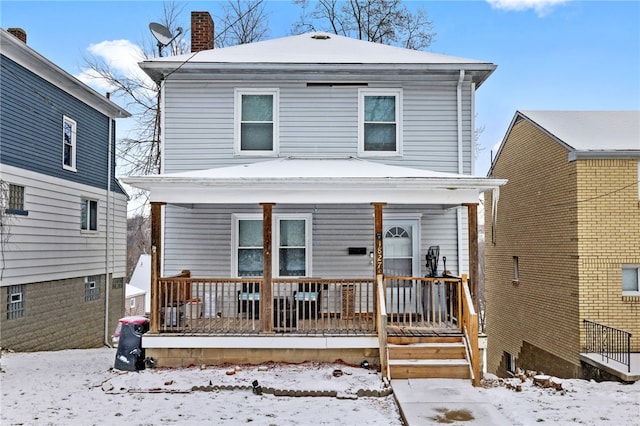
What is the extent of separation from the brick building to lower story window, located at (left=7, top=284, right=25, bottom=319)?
12905 mm

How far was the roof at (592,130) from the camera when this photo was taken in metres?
11.6

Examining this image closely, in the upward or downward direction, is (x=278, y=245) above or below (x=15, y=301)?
above

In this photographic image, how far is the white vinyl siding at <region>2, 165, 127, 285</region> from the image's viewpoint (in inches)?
472

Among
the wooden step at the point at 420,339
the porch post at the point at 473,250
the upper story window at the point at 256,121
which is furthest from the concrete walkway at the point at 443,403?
the upper story window at the point at 256,121

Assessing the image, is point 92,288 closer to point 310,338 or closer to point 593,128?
point 310,338

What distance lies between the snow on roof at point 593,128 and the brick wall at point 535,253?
325 millimetres

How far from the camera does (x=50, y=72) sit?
13227 millimetres

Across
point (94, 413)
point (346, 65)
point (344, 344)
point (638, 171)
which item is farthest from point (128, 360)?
point (638, 171)

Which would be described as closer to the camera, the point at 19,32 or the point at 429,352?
the point at 429,352

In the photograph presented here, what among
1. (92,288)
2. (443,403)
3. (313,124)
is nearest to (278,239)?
(313,124)

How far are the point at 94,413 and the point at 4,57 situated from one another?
8868 millimetres

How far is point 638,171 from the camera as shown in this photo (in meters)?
11.8

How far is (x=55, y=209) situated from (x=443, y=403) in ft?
37.7

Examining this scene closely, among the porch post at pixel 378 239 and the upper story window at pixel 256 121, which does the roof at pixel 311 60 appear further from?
the porch post at pixel 378 239
